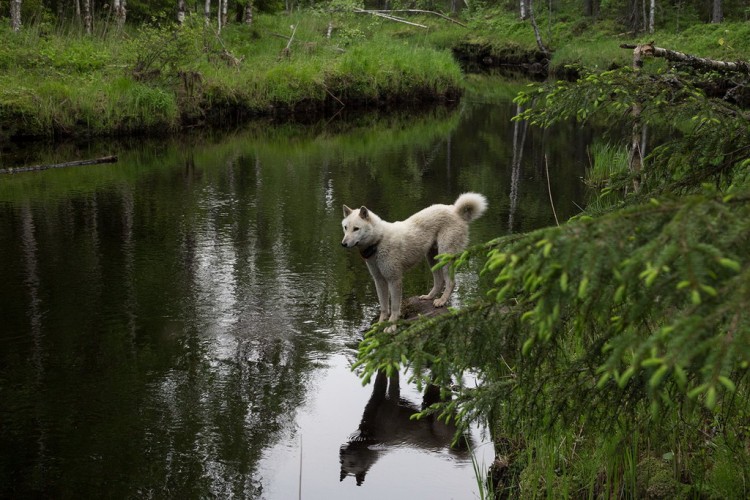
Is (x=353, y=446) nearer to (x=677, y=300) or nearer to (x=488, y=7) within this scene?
(x=677, y=300)

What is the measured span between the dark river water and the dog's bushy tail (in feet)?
4.23

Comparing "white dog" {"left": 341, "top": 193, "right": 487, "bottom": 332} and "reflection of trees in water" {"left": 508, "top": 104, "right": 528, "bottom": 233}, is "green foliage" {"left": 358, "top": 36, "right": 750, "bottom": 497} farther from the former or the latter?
"reflection of trees in water" {"left": 508, "top": 104, "right": 528, "bottom": 233}

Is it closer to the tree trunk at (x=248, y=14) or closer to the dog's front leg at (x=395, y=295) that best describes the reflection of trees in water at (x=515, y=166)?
the dog's front leg at (x=395, y=295)

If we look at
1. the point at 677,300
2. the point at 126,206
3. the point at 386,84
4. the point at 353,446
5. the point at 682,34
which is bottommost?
the point at 353,446

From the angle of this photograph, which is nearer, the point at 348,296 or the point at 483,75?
the point at 348,296

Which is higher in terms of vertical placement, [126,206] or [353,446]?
[126,206]

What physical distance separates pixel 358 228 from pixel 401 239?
1.94 ft

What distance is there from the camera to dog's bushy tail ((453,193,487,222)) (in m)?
8.07

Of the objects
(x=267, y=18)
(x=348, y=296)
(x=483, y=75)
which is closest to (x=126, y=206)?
(x=348, y=296)

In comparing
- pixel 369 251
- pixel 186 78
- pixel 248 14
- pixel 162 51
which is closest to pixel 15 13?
pixel 162 51

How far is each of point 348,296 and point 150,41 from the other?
15557mm

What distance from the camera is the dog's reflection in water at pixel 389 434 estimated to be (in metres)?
6.18

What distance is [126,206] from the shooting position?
555 inches

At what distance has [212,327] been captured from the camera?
857 cm
